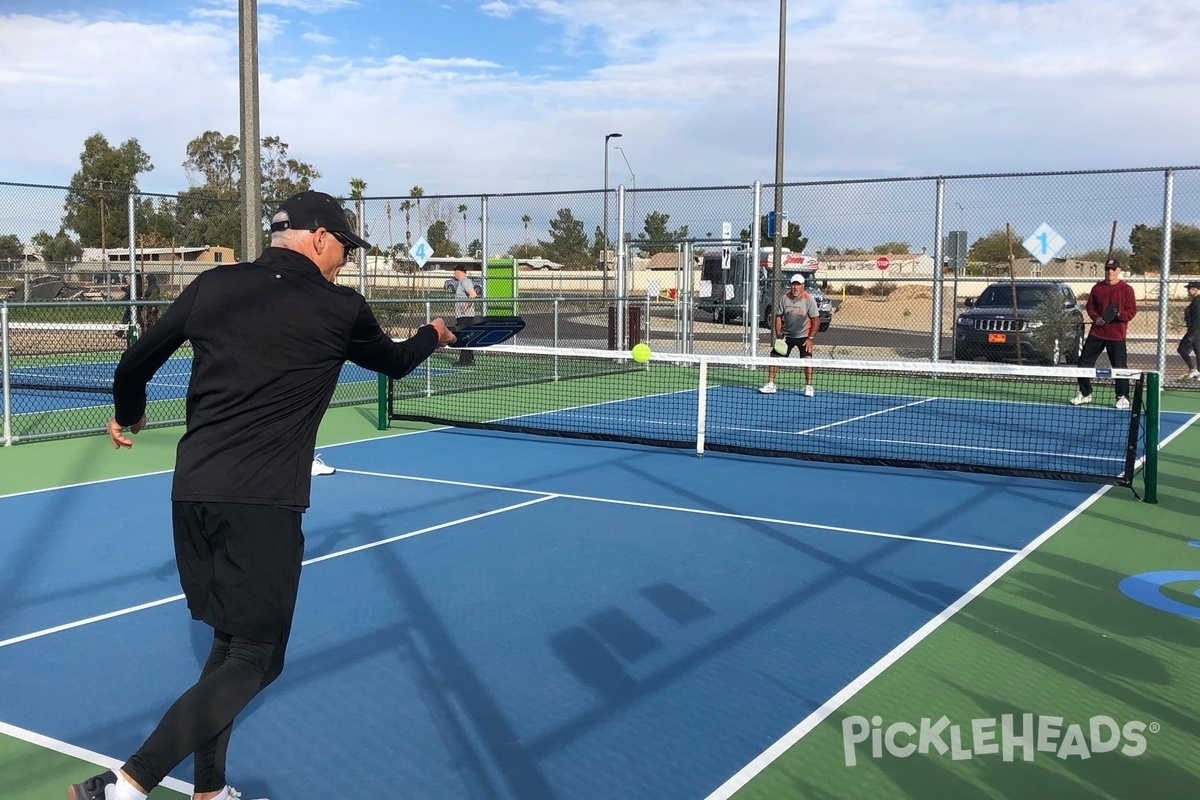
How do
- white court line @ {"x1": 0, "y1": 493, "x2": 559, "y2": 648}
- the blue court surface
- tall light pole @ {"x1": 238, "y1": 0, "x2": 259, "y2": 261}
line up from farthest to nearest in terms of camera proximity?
tall light pole @ {"x1": 238, "y1": 0, "x2": 259, "y2": 261} < white court line @ {"x1": 0, "y1": 493, "x2": 559, "y2": 648} < the blue court surface

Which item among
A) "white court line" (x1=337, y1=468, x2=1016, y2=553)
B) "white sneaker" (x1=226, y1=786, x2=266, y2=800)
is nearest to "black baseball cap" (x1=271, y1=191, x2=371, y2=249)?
"white sneaker" (x1=226, y1=786, x2=266, y2=800)

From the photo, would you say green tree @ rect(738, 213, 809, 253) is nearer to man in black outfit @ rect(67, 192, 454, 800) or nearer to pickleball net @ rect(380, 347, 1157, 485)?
pickleball net @ rect(380, 347, 1157, 485)

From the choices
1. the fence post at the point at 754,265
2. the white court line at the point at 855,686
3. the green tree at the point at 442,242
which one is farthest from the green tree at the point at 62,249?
the white court line at the point at 855,686

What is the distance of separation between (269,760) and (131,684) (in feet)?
3.82

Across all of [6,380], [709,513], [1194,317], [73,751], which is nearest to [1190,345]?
[1194,317]

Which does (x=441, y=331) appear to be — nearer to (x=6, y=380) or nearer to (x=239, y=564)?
(x=239, y=564)

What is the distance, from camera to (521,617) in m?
5.91

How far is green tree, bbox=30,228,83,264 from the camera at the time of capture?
2370 centimetres

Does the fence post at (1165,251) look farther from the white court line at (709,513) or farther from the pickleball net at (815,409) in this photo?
the white court line at (709,513)

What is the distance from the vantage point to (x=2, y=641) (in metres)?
5.50

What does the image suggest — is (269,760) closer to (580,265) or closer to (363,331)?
(363,331)

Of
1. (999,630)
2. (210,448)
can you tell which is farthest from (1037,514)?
(210,448)

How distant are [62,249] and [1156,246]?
2469cm

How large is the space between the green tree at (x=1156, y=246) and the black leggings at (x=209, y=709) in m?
17.3
